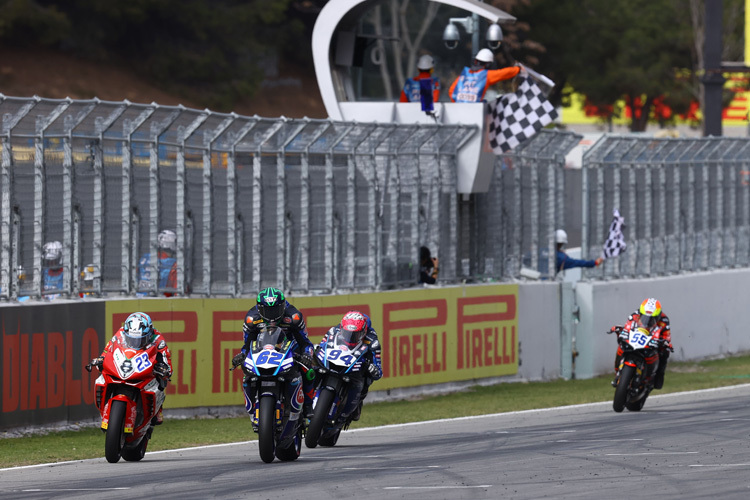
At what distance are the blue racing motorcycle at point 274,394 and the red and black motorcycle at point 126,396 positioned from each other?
0.83 meters

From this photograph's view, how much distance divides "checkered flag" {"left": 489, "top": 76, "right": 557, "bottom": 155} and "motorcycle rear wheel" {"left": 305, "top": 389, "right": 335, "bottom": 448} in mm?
8857

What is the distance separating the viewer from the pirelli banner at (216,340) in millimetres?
14539

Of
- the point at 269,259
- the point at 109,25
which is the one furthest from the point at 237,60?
the point at 269,259

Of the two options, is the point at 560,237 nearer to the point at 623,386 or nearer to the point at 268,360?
the point at 623,386

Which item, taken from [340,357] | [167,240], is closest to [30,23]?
[167,240]

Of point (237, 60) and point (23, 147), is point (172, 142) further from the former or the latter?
point (237, 60)

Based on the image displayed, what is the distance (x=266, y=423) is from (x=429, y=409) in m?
6.47

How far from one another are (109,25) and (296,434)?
37945 mm

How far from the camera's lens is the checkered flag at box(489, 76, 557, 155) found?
20.9 meters

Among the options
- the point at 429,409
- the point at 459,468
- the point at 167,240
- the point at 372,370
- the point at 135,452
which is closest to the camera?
the point at 459,468

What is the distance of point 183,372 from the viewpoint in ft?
53.1

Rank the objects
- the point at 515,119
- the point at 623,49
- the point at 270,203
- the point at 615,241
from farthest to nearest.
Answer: the point at 623,49 → the point at 615,241 → the point at 515,119 → the point at 270,203

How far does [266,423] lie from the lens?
11.5 m

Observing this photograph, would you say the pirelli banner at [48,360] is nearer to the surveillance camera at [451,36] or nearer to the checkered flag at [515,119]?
the checkered flag at [515,119]
